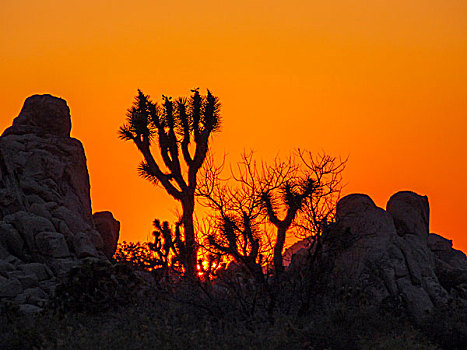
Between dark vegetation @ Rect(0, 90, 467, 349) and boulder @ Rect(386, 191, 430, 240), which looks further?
boulder @ Rect(386, 191, 430, 240)

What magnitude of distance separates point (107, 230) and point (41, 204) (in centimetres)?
522

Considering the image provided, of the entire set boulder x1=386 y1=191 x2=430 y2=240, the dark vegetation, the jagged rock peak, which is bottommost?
the dark vegetation

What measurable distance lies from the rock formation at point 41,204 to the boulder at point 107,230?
0.23 ft

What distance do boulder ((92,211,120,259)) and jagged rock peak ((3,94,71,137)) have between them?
13.2ft

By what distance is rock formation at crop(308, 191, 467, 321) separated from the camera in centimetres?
2108

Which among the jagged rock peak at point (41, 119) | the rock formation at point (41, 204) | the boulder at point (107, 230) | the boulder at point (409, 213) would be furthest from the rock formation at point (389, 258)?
the jagged rock peak at point (41, 119)

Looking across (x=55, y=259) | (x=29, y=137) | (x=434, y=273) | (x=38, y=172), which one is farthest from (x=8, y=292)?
(x=434, y=273)

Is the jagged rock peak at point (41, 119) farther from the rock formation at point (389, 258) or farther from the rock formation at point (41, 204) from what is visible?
the rock formation at point (389, 258)

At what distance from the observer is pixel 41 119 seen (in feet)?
93.7

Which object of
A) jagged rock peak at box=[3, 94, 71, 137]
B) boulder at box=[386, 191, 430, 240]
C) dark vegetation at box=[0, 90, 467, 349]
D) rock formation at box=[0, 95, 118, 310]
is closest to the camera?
dark vegetation at box=[0, 90, 467, 349]

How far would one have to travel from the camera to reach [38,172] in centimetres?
2647

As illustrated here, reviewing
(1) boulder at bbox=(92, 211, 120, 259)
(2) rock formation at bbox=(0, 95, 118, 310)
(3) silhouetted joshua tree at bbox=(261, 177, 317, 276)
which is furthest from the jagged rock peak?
(3) silhouetted joshua tree at bbox=(261, 177, 317, 276)

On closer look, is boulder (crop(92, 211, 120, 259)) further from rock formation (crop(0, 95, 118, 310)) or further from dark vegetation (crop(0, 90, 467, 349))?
dark vegetation (crop(0, 90, 467, 349))

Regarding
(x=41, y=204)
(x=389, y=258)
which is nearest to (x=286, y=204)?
(x=389, y=258)
